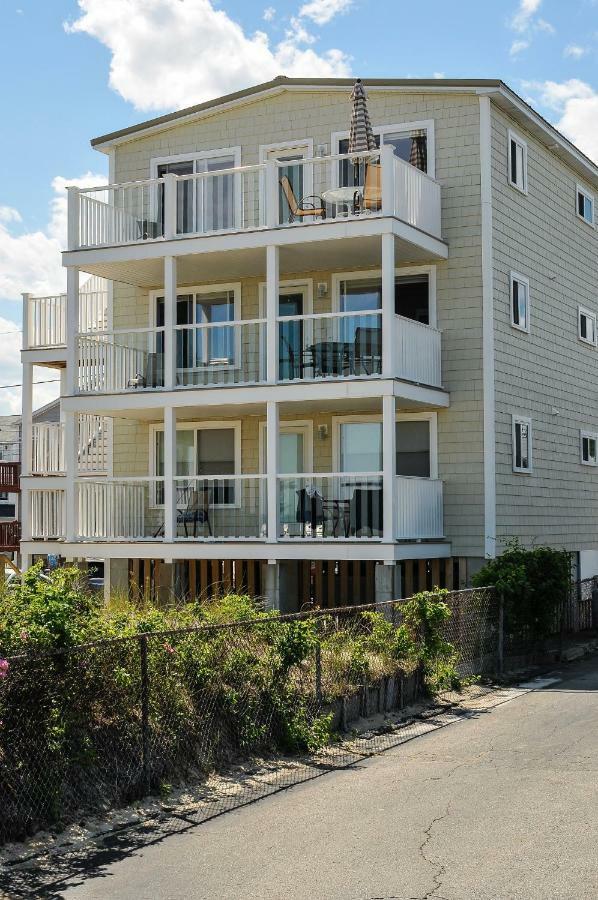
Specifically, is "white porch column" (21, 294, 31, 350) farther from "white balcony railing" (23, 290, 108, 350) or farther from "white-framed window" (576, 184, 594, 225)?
"white-framed window" (576, 184, 594, 225)

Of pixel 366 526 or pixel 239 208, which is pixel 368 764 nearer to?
pixel 366 526

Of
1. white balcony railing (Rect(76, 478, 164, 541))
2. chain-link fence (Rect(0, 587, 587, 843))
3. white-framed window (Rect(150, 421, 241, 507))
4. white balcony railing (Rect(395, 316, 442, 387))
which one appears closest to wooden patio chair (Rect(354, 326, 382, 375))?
white balcony railing (Rect(395, 316, 442, 387))

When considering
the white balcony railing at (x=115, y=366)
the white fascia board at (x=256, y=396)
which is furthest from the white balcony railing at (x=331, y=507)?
the white balcony railing at (x=115, y=366)

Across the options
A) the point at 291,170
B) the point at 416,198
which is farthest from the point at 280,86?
the point at 416,198

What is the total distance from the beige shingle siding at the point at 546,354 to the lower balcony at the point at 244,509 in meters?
2.44

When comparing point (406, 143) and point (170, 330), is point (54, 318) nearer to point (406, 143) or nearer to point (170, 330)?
point (170, 330)

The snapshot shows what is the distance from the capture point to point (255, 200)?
23.4 metres

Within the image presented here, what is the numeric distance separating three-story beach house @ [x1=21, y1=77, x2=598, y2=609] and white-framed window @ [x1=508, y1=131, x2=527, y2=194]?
6cm

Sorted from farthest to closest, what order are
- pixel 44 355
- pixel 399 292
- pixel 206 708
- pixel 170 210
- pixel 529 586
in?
pixel 44 355 < pixel 399 292 < pixel 170 210 < pixel 529 586 < pixel 206 708

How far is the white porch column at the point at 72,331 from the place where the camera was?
2192cm

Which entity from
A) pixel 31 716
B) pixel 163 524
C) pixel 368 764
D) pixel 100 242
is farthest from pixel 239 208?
pixel 31 716

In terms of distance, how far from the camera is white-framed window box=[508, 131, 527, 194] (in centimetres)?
2297

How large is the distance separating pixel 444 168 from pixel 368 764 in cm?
1346

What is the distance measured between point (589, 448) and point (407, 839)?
1965 centimetres
